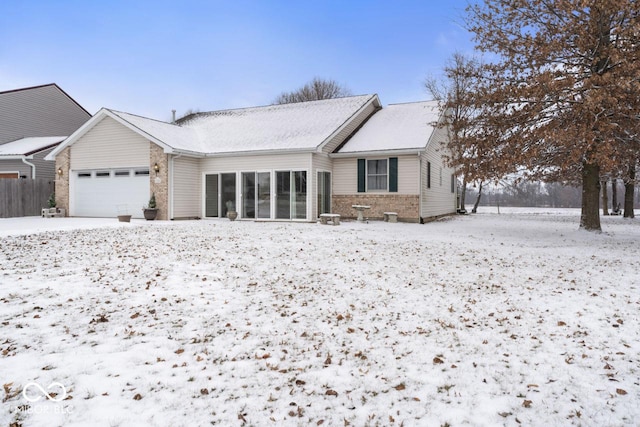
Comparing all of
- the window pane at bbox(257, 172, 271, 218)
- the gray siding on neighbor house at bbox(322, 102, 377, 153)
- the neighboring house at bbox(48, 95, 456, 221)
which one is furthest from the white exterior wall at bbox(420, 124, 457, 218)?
the window pane at bbox(257, 172, 271, 218)

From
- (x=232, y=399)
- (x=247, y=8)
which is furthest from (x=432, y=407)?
(x=247, y=8)

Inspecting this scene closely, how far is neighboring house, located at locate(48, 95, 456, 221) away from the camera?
15977mm

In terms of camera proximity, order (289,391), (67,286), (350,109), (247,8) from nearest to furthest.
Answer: (289,391)
(67,286)
(350,109)
(247,8)

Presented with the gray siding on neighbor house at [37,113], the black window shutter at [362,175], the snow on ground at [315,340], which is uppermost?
the gray siding on neighbor house at [37,113]

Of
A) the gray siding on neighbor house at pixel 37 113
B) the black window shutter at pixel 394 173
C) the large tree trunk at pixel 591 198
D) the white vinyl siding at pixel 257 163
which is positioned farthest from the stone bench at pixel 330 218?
the gray siding on neighbor house at pixel 37 113

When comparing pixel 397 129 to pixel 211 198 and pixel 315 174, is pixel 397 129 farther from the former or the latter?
pixel 211 198

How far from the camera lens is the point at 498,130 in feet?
37.6

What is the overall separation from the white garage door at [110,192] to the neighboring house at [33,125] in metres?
4.52

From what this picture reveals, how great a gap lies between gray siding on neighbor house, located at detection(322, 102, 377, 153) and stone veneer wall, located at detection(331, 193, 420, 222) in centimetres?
220

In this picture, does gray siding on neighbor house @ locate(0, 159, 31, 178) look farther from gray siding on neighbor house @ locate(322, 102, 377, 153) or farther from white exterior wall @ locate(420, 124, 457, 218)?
white exterior wall @ locate(420, 124, 457, 218)

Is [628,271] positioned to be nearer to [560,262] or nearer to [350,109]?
[560,262]

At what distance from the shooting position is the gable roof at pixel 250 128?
1641cm

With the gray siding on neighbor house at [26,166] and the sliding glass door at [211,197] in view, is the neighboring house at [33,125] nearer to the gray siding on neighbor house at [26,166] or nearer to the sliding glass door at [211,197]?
the gray siding on neighbor house at [26,166]

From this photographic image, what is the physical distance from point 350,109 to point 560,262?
13.3 m
